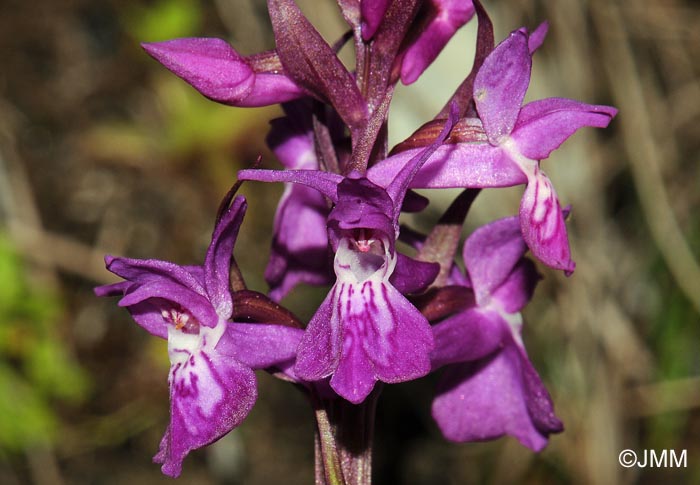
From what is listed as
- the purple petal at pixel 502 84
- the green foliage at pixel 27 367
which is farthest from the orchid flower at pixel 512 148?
the green foliage at pixel 27 367

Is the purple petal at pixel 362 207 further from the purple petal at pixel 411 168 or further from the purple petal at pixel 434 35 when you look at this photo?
the purple petal at pixel 434 35

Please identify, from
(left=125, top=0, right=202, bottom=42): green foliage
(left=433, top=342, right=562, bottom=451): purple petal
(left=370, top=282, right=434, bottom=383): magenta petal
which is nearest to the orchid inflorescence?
(left=370, top=282, right=434, bottom=383): magenta petal

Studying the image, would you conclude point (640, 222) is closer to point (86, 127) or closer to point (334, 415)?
point (86, 127)

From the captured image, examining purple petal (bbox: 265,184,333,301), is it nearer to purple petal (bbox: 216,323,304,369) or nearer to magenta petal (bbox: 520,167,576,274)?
purple petal (bbox: 216,323,304,369)

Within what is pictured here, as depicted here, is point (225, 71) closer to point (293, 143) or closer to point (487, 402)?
point (293, 143)

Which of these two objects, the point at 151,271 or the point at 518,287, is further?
the point at 518,287

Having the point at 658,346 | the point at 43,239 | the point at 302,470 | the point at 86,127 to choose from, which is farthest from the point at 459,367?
the point at 86,127

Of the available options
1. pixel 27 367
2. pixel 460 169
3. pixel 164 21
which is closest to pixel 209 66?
pixel 460 169
